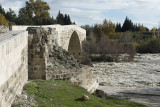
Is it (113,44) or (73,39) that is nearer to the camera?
(73,39)

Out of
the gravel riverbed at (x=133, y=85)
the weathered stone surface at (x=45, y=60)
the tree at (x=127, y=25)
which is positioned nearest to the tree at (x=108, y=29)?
the tree at (x=127, y=25)

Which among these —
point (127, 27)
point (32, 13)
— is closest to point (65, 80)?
point (32, 13)

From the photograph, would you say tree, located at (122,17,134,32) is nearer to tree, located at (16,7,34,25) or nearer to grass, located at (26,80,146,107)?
tree, located at (16,7,34,25)

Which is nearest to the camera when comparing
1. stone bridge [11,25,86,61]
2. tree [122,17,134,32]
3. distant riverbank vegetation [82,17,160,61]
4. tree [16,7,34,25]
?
stone bridge [11,25,86,61]

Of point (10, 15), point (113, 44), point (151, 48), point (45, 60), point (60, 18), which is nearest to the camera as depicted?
point (45, 60)

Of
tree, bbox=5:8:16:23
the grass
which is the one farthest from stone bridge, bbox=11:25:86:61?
tree, bbox=5:8:16:23

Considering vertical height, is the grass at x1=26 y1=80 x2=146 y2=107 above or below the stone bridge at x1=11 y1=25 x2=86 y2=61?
below

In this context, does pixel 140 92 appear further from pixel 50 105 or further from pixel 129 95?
pixel 50 105

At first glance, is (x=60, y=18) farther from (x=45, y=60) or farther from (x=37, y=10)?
(x=45, y=60)

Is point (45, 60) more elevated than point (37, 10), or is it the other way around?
point (37, 10)

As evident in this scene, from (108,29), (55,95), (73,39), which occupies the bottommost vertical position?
(55,95)

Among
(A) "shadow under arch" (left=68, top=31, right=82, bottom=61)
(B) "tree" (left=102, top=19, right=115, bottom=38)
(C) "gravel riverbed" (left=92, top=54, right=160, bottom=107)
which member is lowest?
(C) "gravel riverbed" (left=92, top=54, right=160, bottom=107)

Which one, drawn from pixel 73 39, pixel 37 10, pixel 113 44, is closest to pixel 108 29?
pixel 113 44

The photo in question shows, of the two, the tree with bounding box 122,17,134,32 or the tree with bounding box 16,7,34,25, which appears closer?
the tree with bounding box 16,7,34,25
